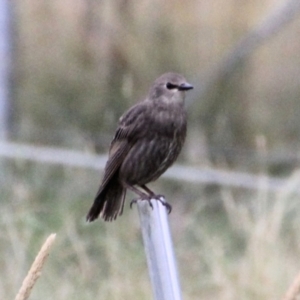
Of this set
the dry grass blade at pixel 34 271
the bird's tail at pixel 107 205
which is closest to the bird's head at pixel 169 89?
the bird's tail at pixel 107 205

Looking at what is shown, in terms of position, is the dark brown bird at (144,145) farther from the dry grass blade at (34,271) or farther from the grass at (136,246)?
the dry grass blade at (34,271)

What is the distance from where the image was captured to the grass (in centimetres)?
413

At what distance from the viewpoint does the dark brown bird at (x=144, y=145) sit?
342 cm

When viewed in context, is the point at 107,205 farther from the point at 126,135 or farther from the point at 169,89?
the point at 169,89

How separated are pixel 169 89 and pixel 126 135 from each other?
11.0 inches

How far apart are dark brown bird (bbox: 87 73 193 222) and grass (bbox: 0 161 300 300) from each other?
80 centimetres

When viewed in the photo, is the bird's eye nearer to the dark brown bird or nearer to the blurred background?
Answer: the dark brown bird

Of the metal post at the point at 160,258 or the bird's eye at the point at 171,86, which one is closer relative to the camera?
the metal post at the point at 160,258

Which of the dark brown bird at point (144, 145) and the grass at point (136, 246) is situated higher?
the dark brown bird at point (144, 145)

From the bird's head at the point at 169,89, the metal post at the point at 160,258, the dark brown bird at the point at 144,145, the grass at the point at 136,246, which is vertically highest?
the metal post at the point at 160,258

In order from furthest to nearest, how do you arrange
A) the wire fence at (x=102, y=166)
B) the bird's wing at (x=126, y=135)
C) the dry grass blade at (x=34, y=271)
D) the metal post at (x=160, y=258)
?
1. the wire fence at (x=102, y=166)
2. the bird's wing at (x=126, y=135)
3. the metal post at (x=160, y=258)
4. the dry grass blade at (x=34, y=271)

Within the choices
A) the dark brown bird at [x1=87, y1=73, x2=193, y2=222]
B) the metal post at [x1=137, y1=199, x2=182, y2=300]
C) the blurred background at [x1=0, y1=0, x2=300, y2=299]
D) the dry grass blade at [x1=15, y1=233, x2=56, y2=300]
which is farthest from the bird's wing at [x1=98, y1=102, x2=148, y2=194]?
the dry grass blade at [x1=15, y1=233, x2=56, y2=300]

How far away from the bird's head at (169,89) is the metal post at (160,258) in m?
1.71

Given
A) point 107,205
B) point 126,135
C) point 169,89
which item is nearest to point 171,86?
point 169,89
